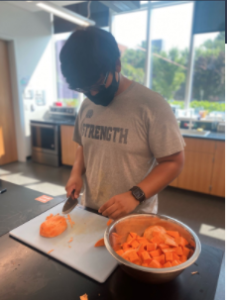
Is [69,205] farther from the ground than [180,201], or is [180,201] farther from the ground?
[69,205]

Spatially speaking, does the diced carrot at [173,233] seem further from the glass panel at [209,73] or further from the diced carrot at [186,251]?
the glass panel at [209,73]

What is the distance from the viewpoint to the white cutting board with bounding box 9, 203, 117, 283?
75 cm

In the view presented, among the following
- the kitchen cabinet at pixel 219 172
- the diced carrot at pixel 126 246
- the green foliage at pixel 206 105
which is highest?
the green foliage at pixel 206 105

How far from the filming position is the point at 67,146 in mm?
4125

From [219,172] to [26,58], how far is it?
383 centimetres

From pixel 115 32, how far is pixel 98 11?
0.48m

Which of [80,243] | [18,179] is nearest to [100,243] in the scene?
[80,243]

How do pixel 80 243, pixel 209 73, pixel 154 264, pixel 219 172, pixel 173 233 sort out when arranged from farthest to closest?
pixel 209 73 → pixel 219 172 → pixel 80 243 → pixel 173 233 → pixel 154 264

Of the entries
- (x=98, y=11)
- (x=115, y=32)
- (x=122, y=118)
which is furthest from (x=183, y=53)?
(x=122, y=118)

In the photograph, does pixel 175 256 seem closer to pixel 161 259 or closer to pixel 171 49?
pixel 161 259

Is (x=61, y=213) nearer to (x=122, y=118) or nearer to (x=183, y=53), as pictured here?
(x=122, y=118)

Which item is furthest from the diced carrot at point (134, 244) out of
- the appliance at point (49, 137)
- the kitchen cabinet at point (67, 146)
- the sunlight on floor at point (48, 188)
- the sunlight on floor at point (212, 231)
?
the appliance at point (49, 137)

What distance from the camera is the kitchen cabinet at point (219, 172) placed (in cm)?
284

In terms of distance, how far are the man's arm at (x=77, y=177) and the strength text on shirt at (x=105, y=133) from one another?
194 millimetres
